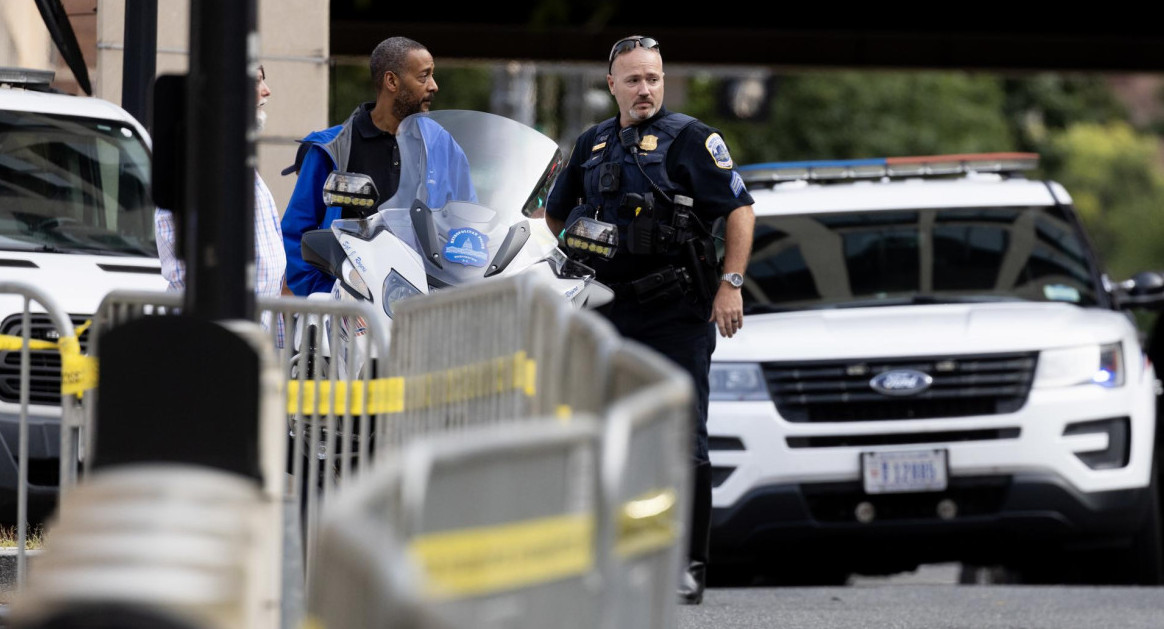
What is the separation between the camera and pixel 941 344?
8.48m

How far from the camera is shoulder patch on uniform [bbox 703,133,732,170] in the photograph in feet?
23.4

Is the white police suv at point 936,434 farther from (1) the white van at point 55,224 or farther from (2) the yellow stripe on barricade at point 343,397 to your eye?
(2) the yellow stripe on barricade at point 343,397

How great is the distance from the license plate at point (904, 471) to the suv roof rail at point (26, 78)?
4.39 meters

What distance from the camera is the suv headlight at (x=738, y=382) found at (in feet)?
27.8

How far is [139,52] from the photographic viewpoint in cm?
1036

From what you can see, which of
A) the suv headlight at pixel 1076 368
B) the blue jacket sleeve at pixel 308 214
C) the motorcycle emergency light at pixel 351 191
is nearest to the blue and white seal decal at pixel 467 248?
the motorcycle emergency light at pixel 351 191

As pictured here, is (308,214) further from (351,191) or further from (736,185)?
(736,185)

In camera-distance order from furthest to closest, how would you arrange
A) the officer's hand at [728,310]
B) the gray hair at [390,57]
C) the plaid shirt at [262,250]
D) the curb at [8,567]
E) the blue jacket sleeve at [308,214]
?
the blue jacket sleeve at [308,214] → the gray hair at [390,57] → the officer's hand at [728,310] → the plaid shirt at [262,250] → the curb at [8,567]

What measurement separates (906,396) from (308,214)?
275cm

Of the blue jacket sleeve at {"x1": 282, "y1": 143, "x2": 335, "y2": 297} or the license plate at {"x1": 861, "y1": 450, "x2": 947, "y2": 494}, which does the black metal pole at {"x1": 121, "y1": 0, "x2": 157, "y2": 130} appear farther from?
the license plate at {"x1": 861, "y1": 450, "x2": 947, "y2": 494}

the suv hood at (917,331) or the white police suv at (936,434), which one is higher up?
the suv hood at (917,331)

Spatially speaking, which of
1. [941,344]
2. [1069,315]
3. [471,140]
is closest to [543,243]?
Answer: [471,140]

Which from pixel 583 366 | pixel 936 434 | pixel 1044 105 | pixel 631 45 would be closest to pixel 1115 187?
pixel 1044 105

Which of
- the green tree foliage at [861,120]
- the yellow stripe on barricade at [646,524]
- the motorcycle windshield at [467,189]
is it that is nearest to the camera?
the yellow stripe on barricade at [646,524]
